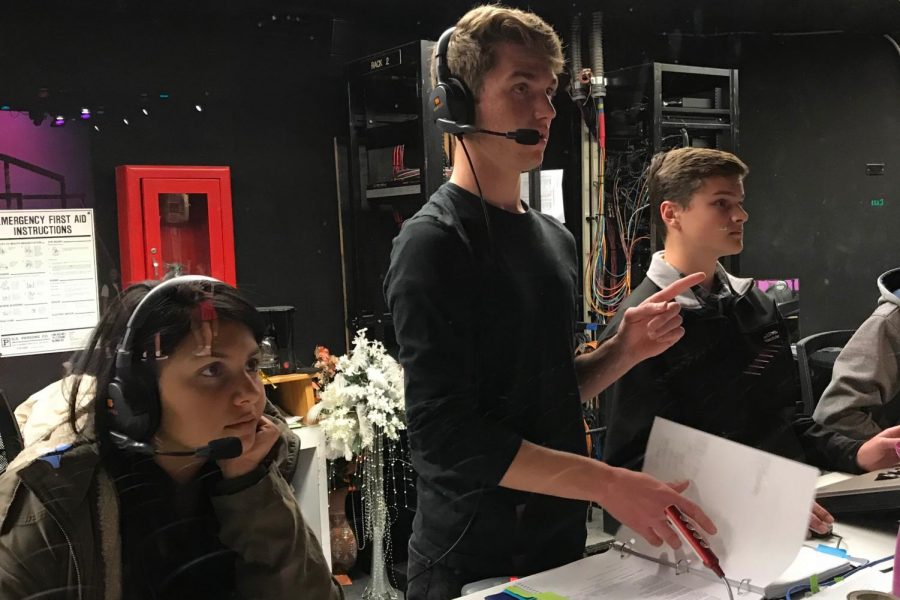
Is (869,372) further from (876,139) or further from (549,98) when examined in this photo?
(549,98)

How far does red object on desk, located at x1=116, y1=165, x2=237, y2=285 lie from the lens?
88 cm

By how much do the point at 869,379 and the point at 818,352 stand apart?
0.11 meters

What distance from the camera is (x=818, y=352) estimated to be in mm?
1665

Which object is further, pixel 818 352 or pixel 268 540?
pixel 818 352

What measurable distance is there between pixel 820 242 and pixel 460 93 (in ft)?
3.38

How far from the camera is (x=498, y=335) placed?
1.04 metres

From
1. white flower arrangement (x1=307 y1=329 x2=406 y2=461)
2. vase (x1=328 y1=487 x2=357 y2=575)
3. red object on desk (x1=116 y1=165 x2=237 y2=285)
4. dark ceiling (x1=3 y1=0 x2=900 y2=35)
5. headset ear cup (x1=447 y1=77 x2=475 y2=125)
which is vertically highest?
dark ceiling (x1=3 y1=0 x2=900 y2=35)

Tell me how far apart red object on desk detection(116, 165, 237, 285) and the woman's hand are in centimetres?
17

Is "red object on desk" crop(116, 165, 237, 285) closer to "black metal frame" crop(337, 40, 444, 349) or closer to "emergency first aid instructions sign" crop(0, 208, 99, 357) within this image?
"emergency first aid instructions sign" crop(0, 208, 99, 357)

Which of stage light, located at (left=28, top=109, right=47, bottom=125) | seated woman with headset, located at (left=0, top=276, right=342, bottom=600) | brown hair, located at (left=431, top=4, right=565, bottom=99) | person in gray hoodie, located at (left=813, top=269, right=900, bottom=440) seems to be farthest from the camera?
person in gray hoodie, located at (left=813, top=269, right=900, bottom=440)

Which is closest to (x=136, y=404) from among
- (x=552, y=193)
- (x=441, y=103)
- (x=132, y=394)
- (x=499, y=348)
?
(x=132, y=394)

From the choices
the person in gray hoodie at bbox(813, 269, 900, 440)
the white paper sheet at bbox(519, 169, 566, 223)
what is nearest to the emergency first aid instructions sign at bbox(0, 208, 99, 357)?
the white paper sheet at bbox(519, 169, 566, 223)

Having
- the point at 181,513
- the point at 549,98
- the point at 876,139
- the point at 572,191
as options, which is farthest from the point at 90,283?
the point at 876,139

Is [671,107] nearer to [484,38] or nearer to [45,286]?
[484,38]
